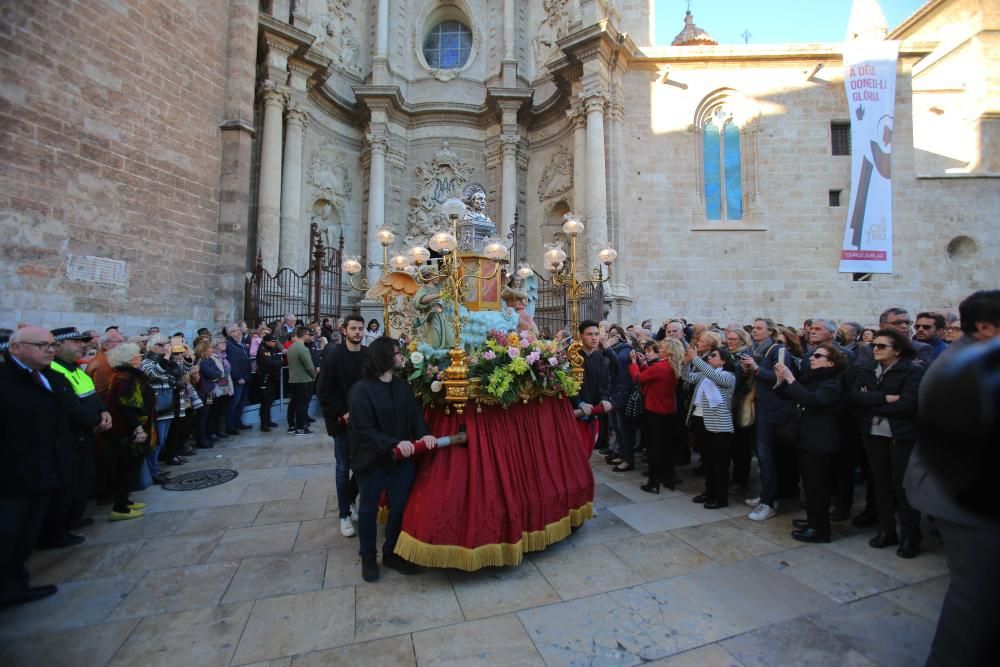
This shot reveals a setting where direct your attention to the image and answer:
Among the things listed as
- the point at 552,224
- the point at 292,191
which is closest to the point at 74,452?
the point at 292,191

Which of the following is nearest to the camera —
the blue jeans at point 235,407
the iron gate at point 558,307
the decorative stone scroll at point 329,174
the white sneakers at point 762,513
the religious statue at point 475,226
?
the white sneakers at point 762,513

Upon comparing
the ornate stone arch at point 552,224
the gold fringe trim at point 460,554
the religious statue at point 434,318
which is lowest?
the gold fringe trim at point 460,554

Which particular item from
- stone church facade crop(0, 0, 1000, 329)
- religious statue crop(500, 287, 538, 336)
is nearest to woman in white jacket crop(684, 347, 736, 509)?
religious statue crop(500, 287, 538, 336)

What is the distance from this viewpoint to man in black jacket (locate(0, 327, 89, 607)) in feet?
10.9

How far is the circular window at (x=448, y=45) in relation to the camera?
66.2 ft

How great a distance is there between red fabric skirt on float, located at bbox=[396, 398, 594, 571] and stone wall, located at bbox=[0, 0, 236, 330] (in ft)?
29.3

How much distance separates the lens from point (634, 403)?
21.3 ft

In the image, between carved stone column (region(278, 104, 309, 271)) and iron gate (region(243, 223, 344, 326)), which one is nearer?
→ iron gate (region(243, 223, 344, 326))

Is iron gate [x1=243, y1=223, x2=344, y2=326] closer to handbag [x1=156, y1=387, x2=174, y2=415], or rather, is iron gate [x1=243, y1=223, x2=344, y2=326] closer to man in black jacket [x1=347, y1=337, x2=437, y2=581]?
handbag [x1=156, y1=387, x2=174, y2=415]

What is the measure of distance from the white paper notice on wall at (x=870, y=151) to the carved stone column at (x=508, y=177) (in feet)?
36.6

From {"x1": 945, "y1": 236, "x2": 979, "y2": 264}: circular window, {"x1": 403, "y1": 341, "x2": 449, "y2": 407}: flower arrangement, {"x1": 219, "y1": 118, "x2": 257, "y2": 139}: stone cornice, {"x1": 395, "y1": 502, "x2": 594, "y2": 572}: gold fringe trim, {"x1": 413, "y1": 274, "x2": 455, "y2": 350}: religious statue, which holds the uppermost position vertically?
{"x1": 219, "y1": 118, "x2": 257, "y2": 139}: stone cornice

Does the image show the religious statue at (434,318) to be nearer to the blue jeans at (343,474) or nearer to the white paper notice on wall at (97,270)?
the blue jeans at (343,474)

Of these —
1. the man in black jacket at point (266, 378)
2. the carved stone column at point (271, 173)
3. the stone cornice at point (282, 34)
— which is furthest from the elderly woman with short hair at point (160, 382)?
the stone cornice at point (282, 34)

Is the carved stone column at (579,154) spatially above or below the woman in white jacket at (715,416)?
above
